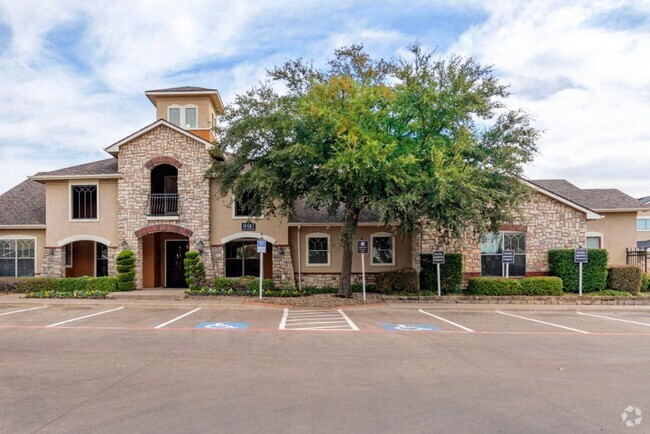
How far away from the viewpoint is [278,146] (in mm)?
16547

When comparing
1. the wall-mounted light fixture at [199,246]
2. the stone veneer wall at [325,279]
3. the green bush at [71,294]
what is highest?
the wall-mounted light fixture at [199,246]

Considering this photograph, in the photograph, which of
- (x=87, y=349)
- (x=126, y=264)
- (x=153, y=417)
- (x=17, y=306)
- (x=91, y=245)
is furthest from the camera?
(x=91, y=245)

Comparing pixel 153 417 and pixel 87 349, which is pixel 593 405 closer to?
pixel 153 417

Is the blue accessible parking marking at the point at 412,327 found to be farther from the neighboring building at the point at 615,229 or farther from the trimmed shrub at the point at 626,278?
the neighboring building at the point at 615,229

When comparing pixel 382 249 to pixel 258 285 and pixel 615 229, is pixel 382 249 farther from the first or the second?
pixel 615 229

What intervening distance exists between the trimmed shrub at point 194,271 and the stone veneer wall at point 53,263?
6.17 m

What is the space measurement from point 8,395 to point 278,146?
38.6 feet

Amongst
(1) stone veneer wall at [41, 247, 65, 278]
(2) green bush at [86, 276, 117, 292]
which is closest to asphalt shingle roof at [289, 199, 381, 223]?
(2) green bush at [86, 276, 117, 292]

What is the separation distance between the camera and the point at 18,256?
71.1 ft

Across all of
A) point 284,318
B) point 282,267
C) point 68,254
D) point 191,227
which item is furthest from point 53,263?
point 284,318

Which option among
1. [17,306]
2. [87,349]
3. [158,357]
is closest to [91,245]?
[17,306]

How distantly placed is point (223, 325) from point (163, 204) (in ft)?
35.0

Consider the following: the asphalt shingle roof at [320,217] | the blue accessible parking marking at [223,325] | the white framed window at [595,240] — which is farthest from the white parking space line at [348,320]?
the white framed window at [595,240]

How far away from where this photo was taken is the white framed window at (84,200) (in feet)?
69.6
